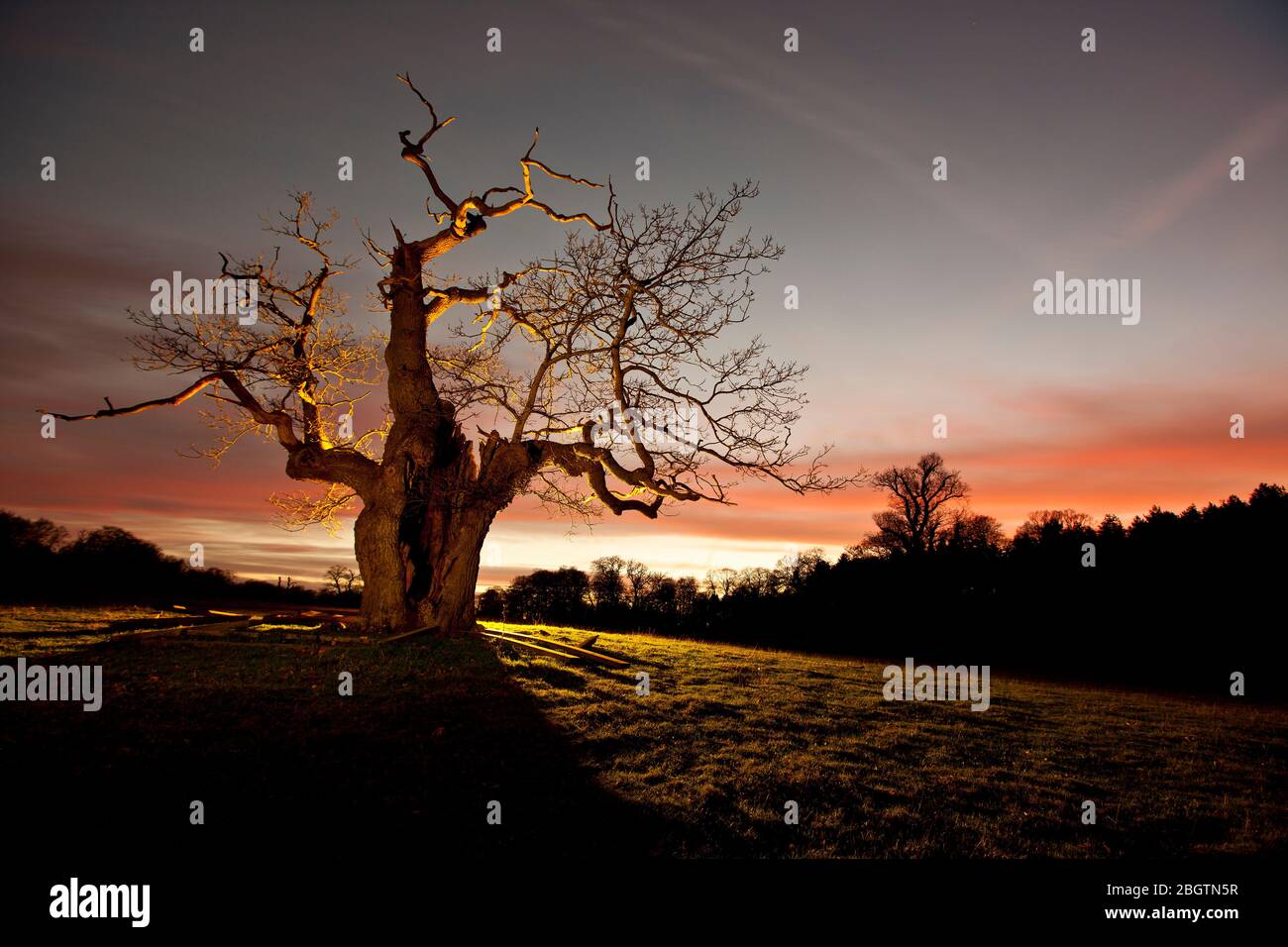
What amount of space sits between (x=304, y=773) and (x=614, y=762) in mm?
3750

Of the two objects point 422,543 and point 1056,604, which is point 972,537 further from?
point 422,543

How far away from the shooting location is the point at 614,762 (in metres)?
7.96

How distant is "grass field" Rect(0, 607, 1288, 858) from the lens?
238 inches

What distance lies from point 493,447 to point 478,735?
11.3 metres

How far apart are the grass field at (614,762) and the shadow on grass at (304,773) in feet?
0.13

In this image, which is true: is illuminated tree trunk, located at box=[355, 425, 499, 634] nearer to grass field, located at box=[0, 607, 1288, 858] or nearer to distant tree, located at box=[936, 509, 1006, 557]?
grass field, located at box=[0, 607, 1288, 858]

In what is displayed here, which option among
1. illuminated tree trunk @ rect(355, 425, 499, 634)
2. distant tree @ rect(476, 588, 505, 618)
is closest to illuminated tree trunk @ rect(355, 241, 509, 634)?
illuminated tree trunk @ rect(355, 425, 499, 634)

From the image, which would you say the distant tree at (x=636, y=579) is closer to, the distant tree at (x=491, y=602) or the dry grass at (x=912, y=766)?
the distant tree at (x=491, y=602)

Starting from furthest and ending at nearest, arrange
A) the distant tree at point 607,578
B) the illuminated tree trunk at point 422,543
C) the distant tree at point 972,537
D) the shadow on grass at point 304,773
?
the distant tree at point 607,578 → the distant tree at point 972,537 → the illuminated tree trunk at point 422,543 → the shadow on grass at point 304,773

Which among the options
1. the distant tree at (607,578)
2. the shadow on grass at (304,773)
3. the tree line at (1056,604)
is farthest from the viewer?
the distant tree at (607,578)

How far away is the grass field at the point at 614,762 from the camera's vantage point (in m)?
6.05

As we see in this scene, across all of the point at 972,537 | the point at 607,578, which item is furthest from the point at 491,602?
the point at 972,537

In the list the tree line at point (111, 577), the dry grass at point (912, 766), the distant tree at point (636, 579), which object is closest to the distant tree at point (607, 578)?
the distant tree at point (636, 579)

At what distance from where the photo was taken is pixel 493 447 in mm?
18703
